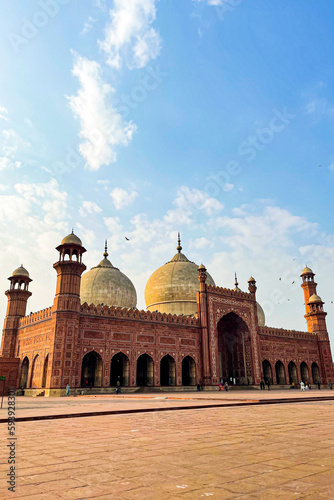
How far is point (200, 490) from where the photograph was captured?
2.43m

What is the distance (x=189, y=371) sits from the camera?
87.0 feet

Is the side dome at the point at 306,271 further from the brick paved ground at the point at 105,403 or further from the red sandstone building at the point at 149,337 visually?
the brick paved ground at the point at 105,403

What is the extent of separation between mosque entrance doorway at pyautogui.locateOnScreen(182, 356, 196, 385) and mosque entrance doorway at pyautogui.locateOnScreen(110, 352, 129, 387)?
4.65 metres

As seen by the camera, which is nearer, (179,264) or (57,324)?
(57,324)

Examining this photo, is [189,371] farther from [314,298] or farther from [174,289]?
[314,298]

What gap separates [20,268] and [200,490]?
28.0 m

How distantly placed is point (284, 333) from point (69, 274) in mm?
19280

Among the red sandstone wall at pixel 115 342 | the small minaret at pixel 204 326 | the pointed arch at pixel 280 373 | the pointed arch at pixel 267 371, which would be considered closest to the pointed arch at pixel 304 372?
the pointed arch at pixel 280 373

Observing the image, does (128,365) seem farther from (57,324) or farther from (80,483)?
(80,483)

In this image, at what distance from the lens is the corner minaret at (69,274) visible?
21594 millimetres

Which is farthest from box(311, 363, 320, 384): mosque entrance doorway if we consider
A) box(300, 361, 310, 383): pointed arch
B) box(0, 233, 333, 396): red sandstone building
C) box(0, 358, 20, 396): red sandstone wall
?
box(0, 358, 20, 396): red sandstone wall

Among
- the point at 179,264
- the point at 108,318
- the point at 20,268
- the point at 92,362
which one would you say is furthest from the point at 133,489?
the point at 179,264

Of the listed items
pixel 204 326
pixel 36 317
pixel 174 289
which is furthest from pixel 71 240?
pixel 174 289

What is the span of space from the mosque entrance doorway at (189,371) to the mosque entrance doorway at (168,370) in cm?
131
